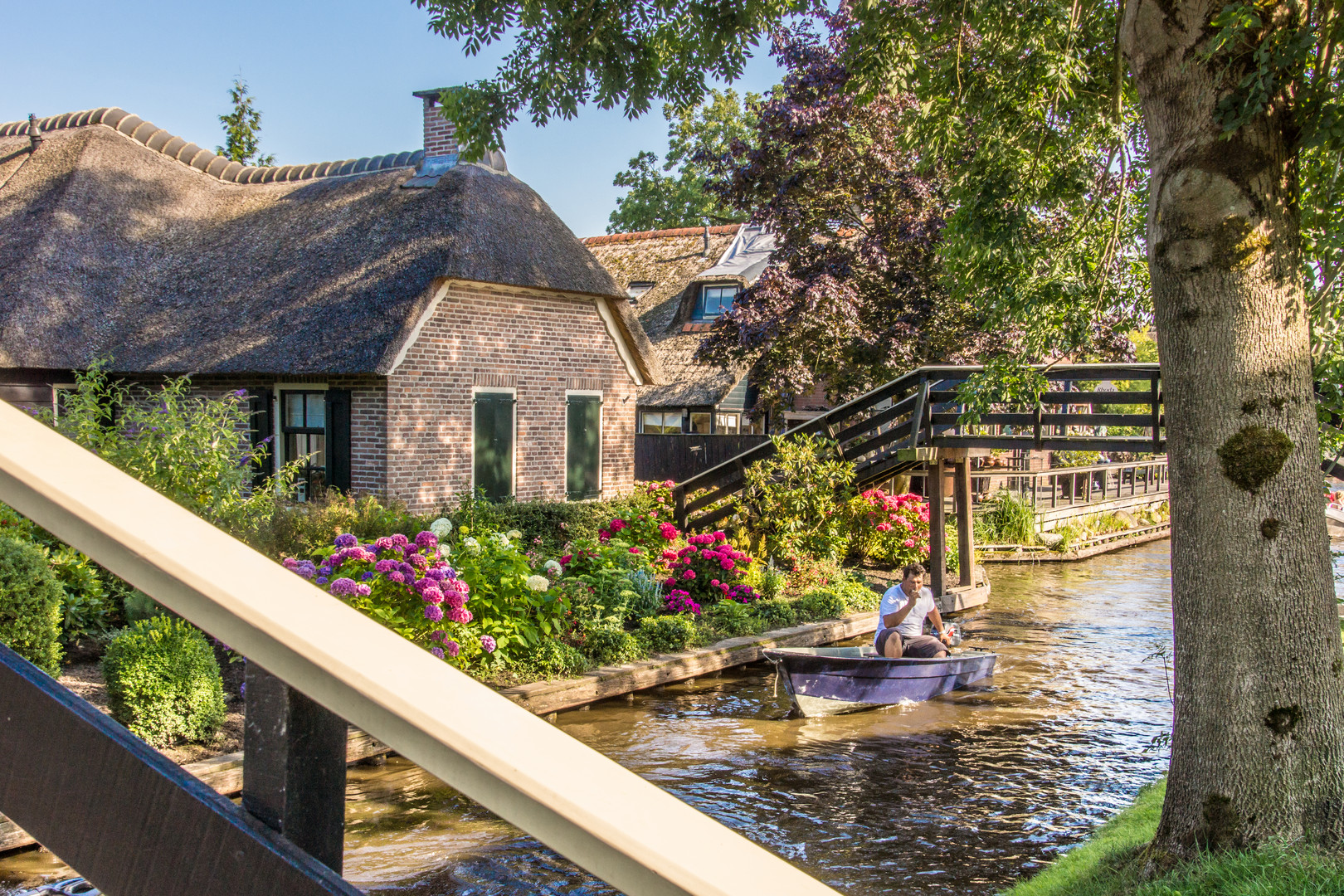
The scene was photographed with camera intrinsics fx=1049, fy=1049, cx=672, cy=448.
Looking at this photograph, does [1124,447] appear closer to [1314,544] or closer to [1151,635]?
[1151,635]

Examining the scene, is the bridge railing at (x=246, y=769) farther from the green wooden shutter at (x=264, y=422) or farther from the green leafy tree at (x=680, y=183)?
the green leafy tree at (x=680, y=183)

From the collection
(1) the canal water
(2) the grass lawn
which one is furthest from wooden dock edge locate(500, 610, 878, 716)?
(2) the grass lawn

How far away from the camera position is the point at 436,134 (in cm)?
1875

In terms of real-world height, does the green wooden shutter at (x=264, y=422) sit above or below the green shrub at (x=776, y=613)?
above

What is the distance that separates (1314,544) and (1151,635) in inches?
418

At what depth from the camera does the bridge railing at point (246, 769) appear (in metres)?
0.73

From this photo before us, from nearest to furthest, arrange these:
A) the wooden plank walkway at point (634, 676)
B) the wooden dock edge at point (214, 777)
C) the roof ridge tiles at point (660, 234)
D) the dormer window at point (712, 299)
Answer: the wooden dock edge at point (214, 777) < the wooden plank walkway at point (634, 676) < the dormer window at point (712, 299) < the roof ridge tiles at point (660, 234)

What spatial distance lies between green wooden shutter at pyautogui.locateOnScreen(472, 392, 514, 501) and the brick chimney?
5069 millimetres

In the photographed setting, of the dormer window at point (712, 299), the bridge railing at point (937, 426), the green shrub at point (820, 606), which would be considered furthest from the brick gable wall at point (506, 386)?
the dormer window at point (712, 299)

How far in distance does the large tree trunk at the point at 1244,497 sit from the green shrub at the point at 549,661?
6357 mm

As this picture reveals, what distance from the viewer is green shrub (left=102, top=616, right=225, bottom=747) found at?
24.6 ft

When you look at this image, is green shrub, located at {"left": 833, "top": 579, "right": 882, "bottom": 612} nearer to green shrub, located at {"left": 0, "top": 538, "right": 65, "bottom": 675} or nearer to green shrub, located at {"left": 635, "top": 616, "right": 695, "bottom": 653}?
green shrub, located at {"left": 635, "top": 616, "right": 695, "bottom": 653}

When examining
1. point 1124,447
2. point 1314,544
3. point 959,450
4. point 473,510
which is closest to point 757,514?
point 959,450

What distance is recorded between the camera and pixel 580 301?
17.8 meters
